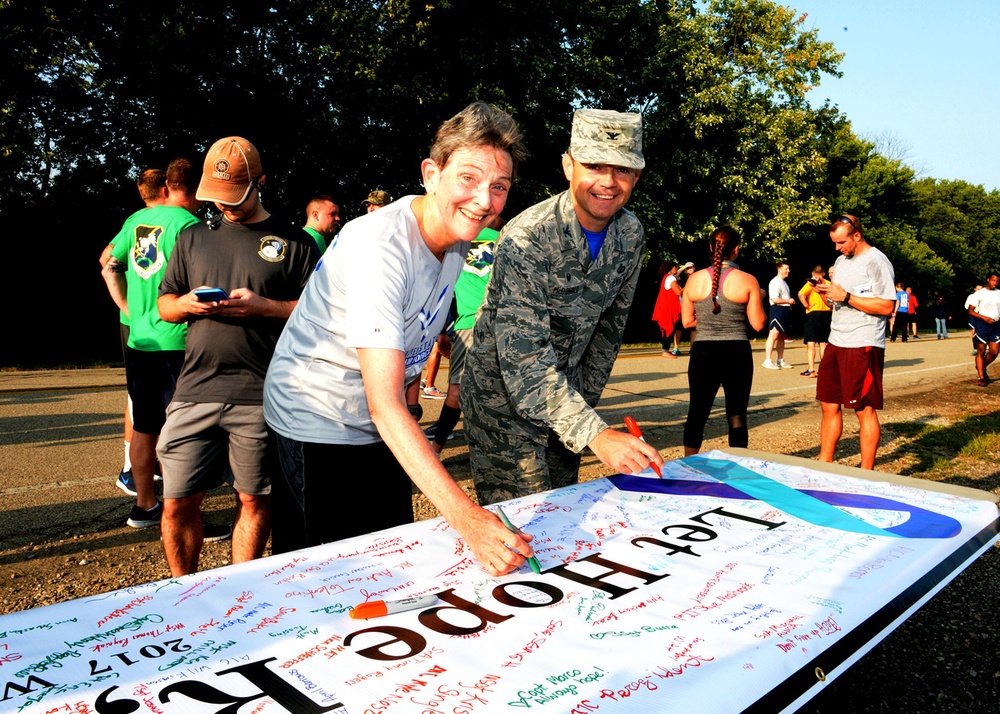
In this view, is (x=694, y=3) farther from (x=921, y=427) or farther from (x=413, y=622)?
(x=413, y=622)

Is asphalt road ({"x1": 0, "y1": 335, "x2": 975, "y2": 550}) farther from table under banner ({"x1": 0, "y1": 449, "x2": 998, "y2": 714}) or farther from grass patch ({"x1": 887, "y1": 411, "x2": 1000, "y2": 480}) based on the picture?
table under banner ({"x1": 0, "y1": 449, "x2": 998, "y2": 714})

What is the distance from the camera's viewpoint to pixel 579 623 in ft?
4.83

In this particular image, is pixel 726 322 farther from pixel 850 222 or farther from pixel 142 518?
pixel 142 518

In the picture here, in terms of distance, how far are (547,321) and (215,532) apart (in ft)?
8.38

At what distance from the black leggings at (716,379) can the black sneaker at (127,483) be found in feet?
11.5

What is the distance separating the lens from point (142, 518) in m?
4.12

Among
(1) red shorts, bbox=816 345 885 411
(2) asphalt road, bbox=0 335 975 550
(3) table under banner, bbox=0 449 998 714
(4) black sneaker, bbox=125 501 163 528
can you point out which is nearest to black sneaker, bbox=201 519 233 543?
(4) black sneaker, bbox=125 501 163 528

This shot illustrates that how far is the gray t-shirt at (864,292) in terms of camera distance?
5.14m

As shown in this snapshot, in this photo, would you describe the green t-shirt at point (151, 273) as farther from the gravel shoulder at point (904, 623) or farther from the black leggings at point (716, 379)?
the black leggings at point (716, 379)

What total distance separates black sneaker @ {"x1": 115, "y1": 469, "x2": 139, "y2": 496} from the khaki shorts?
79.4 inches

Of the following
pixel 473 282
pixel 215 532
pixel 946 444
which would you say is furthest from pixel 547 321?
pixel 946 444

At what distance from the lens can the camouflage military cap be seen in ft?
7.63

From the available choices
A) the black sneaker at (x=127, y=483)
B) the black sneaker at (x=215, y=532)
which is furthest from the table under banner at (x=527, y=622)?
the black sneaker at (x=127, y=483)

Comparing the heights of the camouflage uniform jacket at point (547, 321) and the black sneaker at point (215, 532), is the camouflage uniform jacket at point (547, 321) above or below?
above
